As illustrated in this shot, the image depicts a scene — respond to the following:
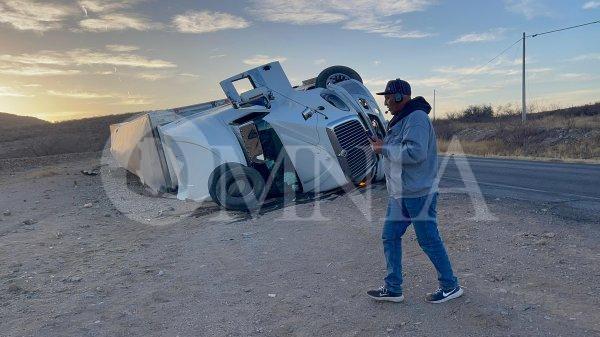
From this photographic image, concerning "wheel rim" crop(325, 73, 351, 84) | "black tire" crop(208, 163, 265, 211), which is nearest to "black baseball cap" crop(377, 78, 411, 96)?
"black tire" crop(208, 163, 265, 211)

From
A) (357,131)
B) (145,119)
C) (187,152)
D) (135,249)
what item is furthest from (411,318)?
(145,119)

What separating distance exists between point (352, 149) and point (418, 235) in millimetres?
4246

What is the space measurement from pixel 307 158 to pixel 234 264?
2950 millimetres

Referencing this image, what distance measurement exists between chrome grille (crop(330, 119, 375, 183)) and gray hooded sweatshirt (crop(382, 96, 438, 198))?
13.0ft

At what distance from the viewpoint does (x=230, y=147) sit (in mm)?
8469

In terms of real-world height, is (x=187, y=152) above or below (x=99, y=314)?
above

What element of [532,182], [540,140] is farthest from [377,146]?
[540,140]

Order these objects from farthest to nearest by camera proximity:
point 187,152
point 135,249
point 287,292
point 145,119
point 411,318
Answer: point 145,119 → point 187,152 → point 135,249 → point 287,292 → point 411,318

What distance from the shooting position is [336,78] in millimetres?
9844

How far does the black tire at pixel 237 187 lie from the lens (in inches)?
329

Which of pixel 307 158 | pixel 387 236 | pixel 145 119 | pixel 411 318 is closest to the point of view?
pixel 411 318

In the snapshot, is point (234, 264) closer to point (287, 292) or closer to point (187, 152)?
point (287, 292)

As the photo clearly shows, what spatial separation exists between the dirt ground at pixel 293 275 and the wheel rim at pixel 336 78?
223 centimetres

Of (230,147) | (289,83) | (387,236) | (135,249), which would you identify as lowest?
(135,249)
